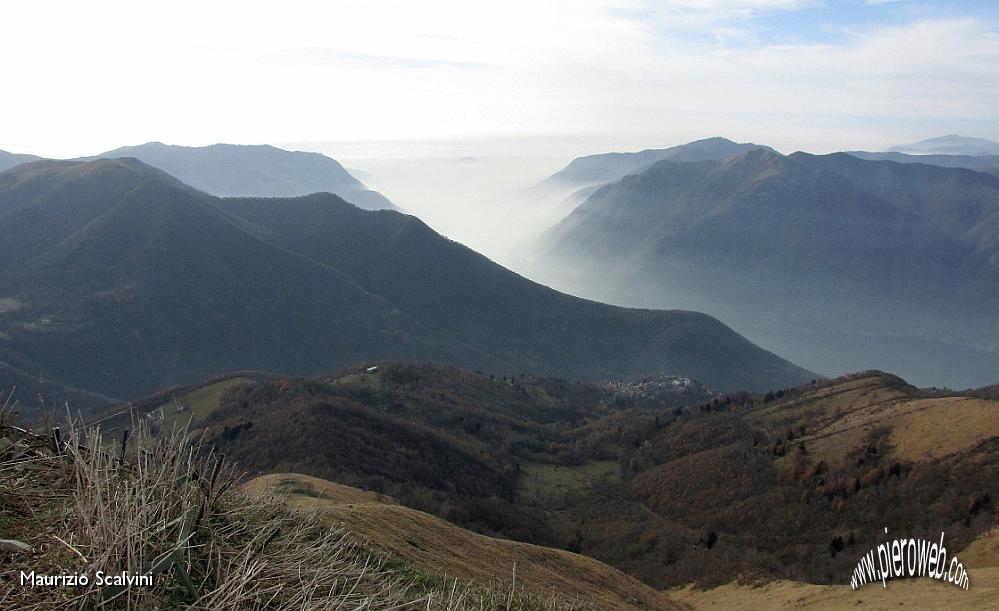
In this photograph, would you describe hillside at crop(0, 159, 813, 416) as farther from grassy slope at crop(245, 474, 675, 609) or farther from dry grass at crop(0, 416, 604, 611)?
dry grass at crop(0, 416, 604, 611)

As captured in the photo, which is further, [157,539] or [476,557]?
[476,557]

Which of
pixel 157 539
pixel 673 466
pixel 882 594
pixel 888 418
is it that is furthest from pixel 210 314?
pixel 157 539

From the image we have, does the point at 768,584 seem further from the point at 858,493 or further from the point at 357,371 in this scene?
the point at 357,371

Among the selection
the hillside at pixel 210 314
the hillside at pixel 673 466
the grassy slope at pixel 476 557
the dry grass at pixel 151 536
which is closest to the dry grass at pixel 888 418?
the hillside at pixel 673 466

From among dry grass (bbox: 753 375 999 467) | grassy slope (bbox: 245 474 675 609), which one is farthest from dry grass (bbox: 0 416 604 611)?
dry grass (bbox: 753 375 999 467)

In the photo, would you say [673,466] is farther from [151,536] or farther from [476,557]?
[151,536]
